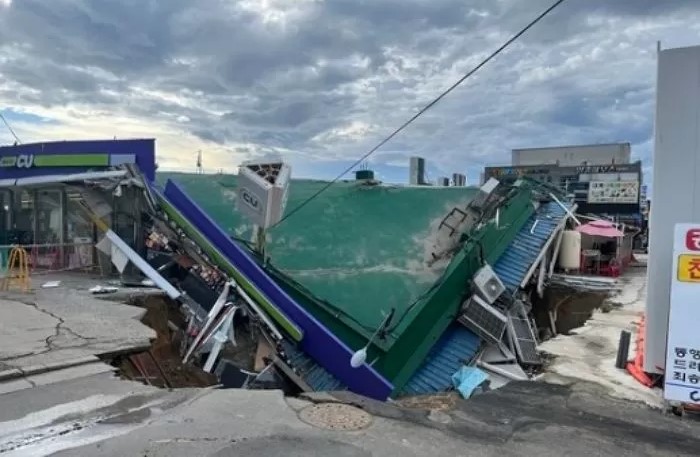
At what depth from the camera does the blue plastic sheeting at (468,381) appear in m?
7.89

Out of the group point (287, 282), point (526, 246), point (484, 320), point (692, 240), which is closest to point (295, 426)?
point (692, 240)

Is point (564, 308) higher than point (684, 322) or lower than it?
lower

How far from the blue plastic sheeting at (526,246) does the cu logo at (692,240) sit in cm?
772

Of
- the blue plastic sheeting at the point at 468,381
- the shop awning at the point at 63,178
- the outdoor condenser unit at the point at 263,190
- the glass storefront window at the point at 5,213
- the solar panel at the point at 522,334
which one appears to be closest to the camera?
the blue plastic sheeting at the point at 468,381

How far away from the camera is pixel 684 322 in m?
4.88

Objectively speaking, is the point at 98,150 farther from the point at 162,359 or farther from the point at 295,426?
the point at 295,426

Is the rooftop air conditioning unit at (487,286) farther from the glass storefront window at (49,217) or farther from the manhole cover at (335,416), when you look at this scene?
the glass storefront window at (49,217)

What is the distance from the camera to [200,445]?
12.9 ft

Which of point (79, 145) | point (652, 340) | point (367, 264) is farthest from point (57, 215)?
point (652, 340)

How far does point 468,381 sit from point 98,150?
11667mm

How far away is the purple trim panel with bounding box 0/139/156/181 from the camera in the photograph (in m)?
13.6

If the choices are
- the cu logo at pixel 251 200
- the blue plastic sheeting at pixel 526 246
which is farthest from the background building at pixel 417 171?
the cu logo at pixel 251 200

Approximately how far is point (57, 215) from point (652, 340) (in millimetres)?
15213

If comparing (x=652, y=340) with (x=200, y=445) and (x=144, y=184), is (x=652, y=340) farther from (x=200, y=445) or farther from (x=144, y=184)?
(x=144, y=184)
